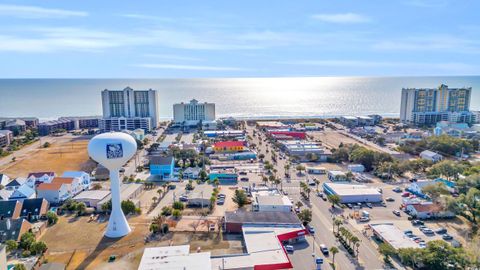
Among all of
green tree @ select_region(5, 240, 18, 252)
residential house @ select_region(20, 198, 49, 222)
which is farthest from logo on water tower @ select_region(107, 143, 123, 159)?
residential house @ select_region(20, 198, 49, 222)

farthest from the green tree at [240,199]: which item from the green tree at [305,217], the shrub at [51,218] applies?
the shrub at [51,218]

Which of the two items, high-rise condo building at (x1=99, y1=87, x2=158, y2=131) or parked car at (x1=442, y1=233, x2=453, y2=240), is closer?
parked car at (x1=442, y1=233, x2=453, y2=240)

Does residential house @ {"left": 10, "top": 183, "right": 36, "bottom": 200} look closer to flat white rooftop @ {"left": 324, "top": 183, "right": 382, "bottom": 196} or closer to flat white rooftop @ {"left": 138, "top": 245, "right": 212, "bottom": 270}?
flat white rooftop @ {"left": 138, "top": 245, "right": 212, "bottom": 270}

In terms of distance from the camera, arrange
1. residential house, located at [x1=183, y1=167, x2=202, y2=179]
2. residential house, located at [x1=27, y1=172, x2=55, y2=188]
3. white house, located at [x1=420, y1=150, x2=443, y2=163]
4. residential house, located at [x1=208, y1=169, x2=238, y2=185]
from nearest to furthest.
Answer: residential house, located at [x1=27, y1=172, x2=55, y2=188] < residential house, located at [x1=208, y1=169, x2=238, y2=185] < residential house, located at [x1=183, y1=167, x2=202, y2=179] < white house, located at [x1=420, y1=150, x2=443, y2=163]

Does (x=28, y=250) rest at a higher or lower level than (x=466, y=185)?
lower

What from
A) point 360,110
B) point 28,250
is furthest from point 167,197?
point 360,110

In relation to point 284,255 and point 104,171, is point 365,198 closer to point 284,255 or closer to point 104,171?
point 284,255
